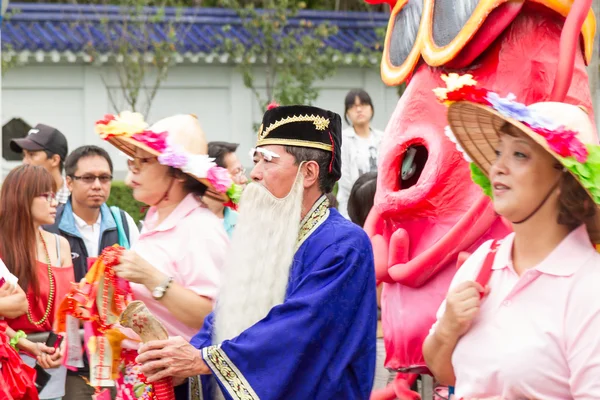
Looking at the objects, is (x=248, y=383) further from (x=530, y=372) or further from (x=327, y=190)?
(x=530, y=372)

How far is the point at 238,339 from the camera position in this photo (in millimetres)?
3574

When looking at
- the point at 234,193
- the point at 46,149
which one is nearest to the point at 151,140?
the point at 234,193

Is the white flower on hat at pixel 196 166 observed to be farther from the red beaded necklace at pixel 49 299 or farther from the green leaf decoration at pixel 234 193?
the red beaded necklace at pixel 49 299

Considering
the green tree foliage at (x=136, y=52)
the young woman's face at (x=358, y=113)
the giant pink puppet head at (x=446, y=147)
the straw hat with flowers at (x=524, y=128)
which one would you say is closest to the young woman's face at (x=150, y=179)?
the giant pink puppet head at (x=446, y=147)

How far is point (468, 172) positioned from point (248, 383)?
4.27 ft

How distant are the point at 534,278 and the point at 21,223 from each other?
3.20 metres

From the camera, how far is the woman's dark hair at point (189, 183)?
454cm

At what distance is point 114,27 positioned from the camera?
1451 cm

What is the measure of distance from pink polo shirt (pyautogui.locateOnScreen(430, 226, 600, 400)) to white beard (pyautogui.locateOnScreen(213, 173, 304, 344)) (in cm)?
84

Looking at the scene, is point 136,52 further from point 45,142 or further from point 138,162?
point 138,162

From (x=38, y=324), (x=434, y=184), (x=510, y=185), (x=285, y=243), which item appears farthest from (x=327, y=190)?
(x=38, y=324)

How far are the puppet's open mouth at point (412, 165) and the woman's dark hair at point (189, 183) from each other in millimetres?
834

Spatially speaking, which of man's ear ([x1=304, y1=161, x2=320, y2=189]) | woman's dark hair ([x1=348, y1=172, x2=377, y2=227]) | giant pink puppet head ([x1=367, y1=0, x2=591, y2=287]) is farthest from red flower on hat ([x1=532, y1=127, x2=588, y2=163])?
woman's dark hair ([x1=348, y1=172, x2=377, y2=227])

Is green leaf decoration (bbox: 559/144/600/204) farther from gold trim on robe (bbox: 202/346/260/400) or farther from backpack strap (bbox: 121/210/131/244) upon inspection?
backpack strap (bbox: 121/210/131/244)
